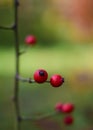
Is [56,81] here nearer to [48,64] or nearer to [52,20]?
[48,64]

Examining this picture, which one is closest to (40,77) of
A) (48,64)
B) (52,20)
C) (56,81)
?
(56,81)

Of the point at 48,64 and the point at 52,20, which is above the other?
the point at 52,20

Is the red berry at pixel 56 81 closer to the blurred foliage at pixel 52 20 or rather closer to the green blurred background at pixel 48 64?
the green blurred background at pixel 48 64

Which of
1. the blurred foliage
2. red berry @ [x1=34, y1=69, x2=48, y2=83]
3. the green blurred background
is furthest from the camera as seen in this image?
the blurred foliage

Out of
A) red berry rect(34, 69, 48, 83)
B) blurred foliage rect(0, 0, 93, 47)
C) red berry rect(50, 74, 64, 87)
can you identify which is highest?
blurred foliage rect(0, 0, 93, 47)

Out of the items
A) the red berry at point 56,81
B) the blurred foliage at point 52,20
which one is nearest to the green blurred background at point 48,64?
the blurred foliage at point 52,20

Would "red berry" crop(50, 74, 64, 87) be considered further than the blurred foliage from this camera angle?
No

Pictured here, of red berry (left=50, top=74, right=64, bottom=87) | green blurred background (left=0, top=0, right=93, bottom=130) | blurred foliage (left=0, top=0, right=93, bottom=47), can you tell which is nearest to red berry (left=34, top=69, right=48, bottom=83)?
red berry (left=50, top=74, right=64, bottom=87)

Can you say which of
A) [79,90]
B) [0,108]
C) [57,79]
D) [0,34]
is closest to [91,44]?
[0,34]

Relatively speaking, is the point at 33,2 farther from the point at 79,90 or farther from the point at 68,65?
the point at 79,90

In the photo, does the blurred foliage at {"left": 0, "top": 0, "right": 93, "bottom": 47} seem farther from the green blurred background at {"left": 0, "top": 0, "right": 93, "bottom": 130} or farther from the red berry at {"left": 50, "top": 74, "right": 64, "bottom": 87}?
the red berry at {"left": 50, "top": 74, "right": 64, "bottom": 87}
